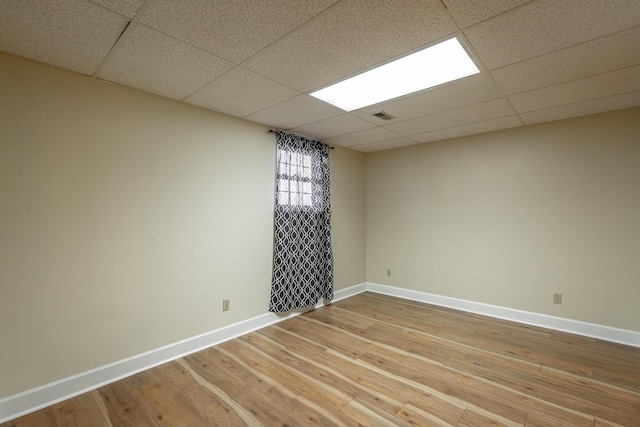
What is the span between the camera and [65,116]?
209 cm

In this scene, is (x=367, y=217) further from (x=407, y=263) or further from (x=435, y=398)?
(x=435, y=398)

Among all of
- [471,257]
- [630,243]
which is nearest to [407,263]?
[471,257]

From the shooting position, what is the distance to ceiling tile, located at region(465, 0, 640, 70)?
1.45m

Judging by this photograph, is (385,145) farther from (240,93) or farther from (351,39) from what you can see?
(351,39)

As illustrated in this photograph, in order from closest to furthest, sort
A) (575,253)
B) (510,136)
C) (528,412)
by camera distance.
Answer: (528,412), (575,253), (510,136)

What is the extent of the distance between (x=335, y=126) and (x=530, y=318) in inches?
127

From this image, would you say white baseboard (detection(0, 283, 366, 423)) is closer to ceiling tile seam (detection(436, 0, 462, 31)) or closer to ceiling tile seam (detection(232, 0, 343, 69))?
ceiling tile seam (detection(232, 0, 343, 69))

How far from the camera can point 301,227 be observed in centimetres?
371

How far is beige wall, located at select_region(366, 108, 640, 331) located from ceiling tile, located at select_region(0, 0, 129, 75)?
3814mm

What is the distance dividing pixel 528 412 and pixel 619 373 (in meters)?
1.16

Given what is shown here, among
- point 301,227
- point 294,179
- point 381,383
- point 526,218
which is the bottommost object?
point 381,383

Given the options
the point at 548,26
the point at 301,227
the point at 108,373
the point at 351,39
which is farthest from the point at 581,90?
the point at 108,373

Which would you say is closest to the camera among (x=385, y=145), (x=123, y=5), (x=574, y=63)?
(x=123, y=5)

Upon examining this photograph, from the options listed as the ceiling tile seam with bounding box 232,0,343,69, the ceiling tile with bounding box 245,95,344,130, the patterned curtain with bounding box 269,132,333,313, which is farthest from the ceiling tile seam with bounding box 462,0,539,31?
the patterned curtain with bounding box 269,132,333,313
